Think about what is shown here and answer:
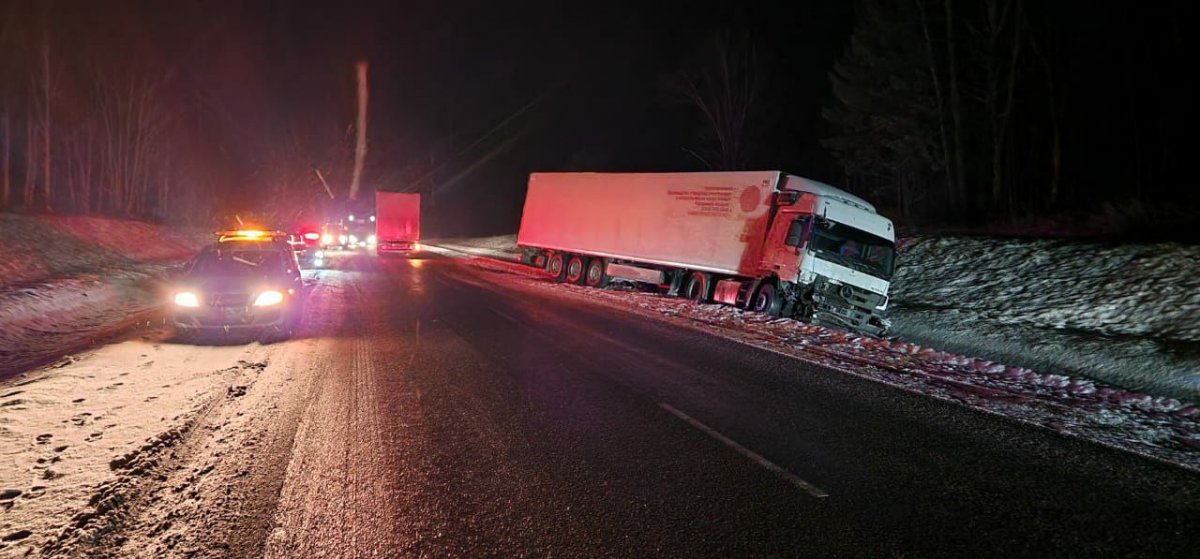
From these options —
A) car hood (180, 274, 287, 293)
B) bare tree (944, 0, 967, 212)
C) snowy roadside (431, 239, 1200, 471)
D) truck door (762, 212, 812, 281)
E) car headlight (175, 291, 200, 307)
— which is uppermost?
bare tree (944, 0, 967, 212)

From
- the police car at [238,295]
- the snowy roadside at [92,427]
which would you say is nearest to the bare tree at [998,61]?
the police car at [238,295]

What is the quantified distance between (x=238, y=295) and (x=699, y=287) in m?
11.9

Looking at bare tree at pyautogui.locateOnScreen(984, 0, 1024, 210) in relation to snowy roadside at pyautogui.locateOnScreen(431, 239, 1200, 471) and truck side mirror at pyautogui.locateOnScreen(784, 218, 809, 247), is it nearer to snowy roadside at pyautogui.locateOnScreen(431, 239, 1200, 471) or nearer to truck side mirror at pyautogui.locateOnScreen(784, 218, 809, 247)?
truck side mirror at pyautogui.locateOnScreen(784, 218, 809, 247)

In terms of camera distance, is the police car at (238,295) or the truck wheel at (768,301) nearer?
the police car at (238,295)

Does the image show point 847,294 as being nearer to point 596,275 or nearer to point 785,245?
point 785,245

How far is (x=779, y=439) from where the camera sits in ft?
19.1

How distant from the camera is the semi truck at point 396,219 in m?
37.9

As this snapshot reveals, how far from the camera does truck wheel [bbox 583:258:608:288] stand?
22172 mm

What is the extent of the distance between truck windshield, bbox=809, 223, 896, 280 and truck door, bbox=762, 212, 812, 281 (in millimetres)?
321

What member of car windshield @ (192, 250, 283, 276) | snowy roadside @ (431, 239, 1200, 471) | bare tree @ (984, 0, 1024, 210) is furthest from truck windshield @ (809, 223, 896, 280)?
bare tree @ (984, 0, 1024, 210)

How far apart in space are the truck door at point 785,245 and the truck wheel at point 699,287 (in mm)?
2545

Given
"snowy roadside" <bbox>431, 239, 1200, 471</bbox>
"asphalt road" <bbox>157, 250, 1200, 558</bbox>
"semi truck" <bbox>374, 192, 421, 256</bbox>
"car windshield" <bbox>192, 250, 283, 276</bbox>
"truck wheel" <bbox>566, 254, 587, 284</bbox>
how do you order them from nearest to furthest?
"asphalt road" <bbox>157, 250, 1200, 558</bbox>, "snowy roadside" <bbox>431, 239, 1200, 471</bbox>, "car windshield" <bbox>192, 250, 283, 276</bbox>, "truck wheel" <bbox>566, 254, 587, 284</bbox>, "semi truck" <bbox>374, 192, 421, 256</bbox>

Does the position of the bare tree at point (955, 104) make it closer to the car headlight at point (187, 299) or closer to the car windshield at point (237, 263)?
the car windshield at point (237, 263)

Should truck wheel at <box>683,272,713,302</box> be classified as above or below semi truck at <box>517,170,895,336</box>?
below
